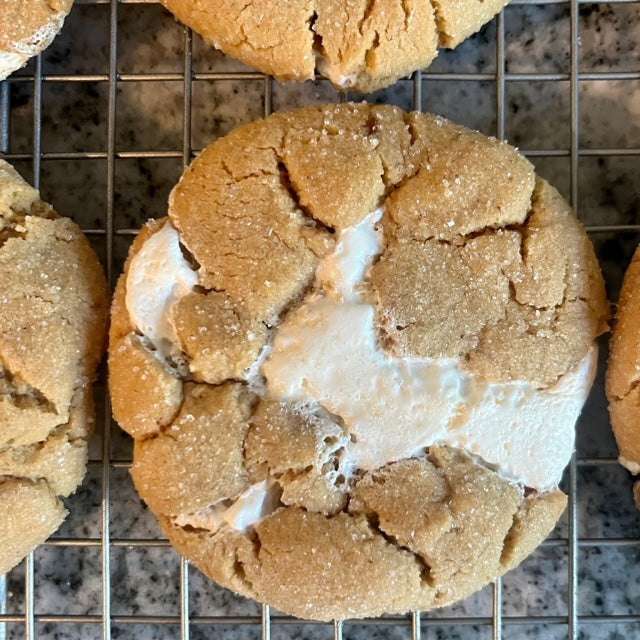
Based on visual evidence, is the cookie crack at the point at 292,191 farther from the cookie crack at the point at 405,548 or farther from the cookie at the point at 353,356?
the cookie crack at the point at 405,548

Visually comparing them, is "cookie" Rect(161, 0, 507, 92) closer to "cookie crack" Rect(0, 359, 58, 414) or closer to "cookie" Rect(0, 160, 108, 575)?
"cookie" Rect(0, 160, 108, 575)

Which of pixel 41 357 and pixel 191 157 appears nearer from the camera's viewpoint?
pixel 41 357

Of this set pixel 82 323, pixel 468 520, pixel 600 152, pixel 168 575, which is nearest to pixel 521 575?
pixel 468 520

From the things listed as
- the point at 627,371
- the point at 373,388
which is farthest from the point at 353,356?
the point at 627,371

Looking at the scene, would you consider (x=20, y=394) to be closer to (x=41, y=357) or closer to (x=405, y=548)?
(x=41, y=357)

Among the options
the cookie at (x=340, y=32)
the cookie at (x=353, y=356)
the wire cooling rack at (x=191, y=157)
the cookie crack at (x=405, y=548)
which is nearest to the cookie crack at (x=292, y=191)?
the cookie at (x=353, y=356)

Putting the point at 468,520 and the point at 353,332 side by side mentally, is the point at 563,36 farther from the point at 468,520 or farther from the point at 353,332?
the point at 468,520
